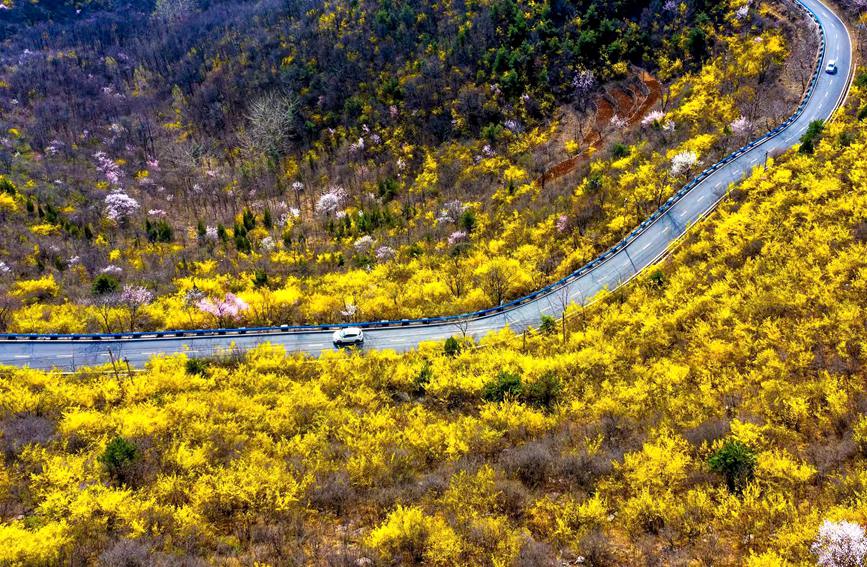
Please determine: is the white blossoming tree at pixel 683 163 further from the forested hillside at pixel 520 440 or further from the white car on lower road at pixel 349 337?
the white car on lower road at pixel 349 337

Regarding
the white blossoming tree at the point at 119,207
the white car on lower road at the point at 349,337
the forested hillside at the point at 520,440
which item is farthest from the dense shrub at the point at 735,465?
the white blossoming tree at the point at 119,207

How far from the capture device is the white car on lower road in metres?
40.4

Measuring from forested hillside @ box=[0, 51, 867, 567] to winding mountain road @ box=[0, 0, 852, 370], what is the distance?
3187 mm

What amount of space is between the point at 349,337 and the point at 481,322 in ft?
38.2

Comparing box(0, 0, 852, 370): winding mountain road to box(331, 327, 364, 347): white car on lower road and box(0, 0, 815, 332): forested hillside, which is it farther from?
box(0, 0, 815, 332): forested hillside

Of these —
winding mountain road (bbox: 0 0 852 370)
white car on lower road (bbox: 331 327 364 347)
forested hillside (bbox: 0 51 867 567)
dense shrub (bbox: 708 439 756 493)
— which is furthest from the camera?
white car on lower road (bbox: 331 327 364 347)

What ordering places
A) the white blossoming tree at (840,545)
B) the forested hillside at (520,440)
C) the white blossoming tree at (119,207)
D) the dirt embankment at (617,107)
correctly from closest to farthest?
the white blossoming tree at (840,545) < the forested hillside at (520,440) < the dirt embankment at (617,107) < the white blossoming tree at (119,207)

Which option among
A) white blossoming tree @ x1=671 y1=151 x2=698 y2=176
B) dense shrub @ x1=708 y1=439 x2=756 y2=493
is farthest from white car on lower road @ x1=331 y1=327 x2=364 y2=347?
white blossoming tree @ x1=671 y1=151 x2=698 y2=176

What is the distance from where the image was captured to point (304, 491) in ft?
75.7

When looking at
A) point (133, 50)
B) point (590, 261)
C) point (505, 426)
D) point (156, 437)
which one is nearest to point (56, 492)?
point (156, 437)

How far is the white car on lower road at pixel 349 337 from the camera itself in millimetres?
40375

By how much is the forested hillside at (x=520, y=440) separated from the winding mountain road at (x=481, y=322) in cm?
319

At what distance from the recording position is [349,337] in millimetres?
40375

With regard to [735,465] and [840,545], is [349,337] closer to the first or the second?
[735,465]
